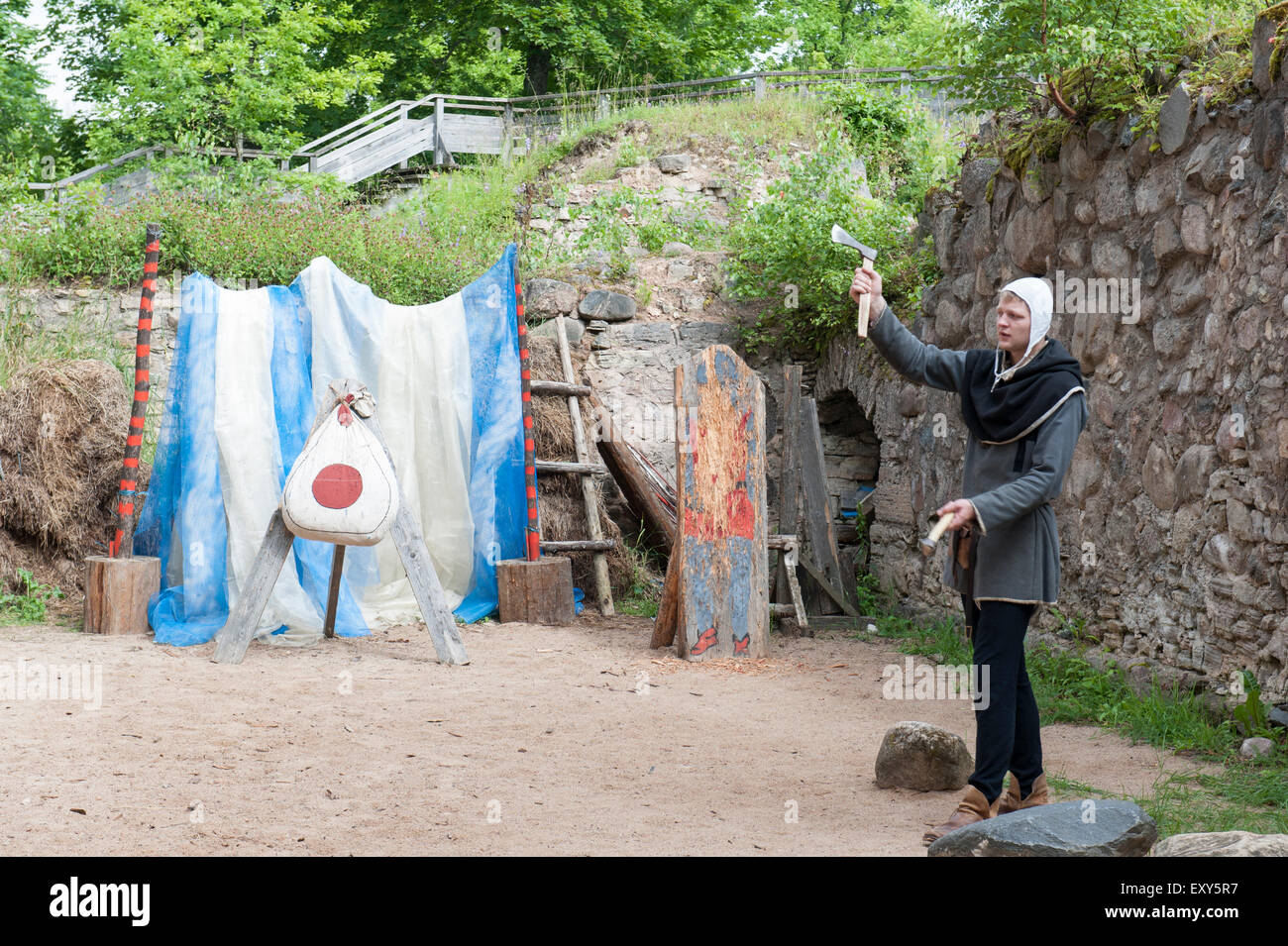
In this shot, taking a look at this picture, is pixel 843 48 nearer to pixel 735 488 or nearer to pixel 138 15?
pixel 138 15

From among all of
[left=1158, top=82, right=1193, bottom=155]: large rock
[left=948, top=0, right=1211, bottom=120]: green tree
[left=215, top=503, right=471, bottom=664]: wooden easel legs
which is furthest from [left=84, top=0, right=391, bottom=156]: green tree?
[left=1158, top=82, right=1193, bottom=155]: large rock

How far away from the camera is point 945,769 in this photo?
11.9 ft

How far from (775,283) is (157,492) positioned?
462 centimetres

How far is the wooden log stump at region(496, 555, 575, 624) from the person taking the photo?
21.4ft

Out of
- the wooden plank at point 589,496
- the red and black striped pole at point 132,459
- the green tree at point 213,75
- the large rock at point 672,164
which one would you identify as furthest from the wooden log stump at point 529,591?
the green tree at point 213,75

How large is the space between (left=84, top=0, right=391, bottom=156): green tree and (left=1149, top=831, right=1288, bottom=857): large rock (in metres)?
13.1

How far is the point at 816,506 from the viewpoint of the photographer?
7.14m

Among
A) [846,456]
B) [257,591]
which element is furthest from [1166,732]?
[846,456]

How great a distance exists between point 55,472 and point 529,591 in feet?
9.82

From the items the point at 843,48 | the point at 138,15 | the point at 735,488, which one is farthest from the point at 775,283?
the point at 843,48

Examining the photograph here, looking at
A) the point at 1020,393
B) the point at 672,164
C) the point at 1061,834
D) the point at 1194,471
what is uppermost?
the point at 672,164

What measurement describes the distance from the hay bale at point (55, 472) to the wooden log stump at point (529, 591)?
246 cm

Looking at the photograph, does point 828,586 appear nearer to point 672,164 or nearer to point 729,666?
point 729,666

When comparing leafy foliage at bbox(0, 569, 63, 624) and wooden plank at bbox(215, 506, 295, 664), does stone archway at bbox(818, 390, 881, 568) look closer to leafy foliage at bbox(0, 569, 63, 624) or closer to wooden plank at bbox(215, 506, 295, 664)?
wooden plank at bbox(215, 506, 295, 664)
